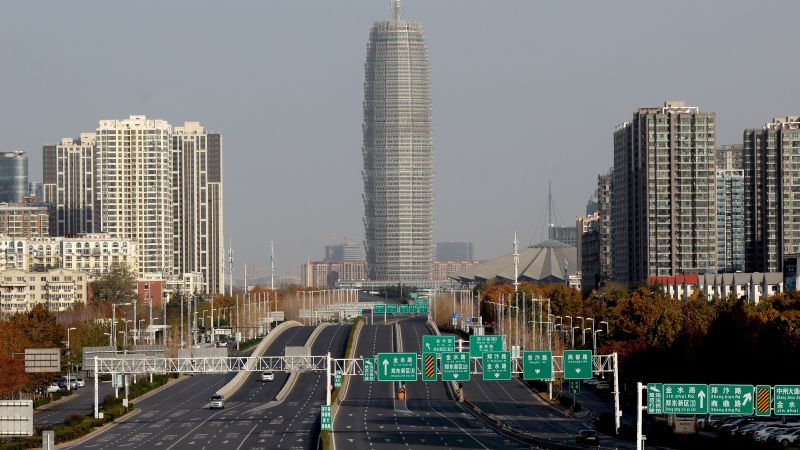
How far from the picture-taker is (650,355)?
14125cm

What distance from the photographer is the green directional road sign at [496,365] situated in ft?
375

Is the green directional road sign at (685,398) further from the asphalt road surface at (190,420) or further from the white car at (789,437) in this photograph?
the asphalt road surface at (190,420)

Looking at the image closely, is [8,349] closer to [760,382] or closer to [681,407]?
[760,382]

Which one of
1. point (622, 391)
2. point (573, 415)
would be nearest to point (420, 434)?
point (573, 415)

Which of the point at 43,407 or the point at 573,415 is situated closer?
the point at 573,415

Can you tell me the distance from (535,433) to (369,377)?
509 inches

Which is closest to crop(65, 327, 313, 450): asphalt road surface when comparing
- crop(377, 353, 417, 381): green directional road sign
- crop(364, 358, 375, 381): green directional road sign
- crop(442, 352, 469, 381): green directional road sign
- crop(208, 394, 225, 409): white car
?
crop(208, 394, 225, 409): white car

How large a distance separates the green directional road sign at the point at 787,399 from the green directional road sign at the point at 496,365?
28.6 m

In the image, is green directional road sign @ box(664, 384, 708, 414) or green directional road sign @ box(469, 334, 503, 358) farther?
green directional road sign @ box(469, 334, 503, 358)

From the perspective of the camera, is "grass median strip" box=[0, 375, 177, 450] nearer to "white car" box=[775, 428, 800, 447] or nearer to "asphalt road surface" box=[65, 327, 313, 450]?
"asphalt road surface" box=[65, 327, 313, 450]

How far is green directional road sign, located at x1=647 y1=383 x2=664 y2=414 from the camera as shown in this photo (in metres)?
88.8

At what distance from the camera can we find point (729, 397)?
88.3m

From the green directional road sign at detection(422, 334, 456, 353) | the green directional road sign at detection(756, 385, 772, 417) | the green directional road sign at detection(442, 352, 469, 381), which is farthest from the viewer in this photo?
the green directional road sign at detection(422, 334, 456, 353)

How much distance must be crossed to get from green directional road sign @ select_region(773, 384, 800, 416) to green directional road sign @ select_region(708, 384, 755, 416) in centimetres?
176
